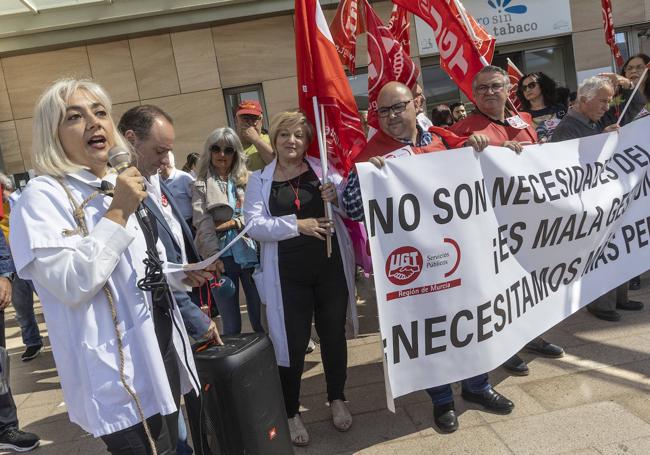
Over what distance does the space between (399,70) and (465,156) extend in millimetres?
1160

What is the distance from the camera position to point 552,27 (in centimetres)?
1079

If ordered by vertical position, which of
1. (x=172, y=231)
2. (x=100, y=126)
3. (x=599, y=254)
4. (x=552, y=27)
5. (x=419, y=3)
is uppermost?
(x=552, y=27)

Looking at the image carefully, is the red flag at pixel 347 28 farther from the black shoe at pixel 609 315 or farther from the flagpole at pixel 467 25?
the black shoe at pixel 609 315

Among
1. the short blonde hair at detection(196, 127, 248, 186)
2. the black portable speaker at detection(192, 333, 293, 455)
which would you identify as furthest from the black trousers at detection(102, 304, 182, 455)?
the short blonde hair at detection(196, 127, 248, 186)

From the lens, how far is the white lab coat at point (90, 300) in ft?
4.97

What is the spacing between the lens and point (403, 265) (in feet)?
8.64

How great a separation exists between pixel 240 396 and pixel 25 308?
4.10m

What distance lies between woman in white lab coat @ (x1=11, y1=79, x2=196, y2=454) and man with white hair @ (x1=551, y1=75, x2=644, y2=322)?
3540mm

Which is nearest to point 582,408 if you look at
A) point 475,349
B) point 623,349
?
point 475,349

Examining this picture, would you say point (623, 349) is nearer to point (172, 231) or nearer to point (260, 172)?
point (260, 172)

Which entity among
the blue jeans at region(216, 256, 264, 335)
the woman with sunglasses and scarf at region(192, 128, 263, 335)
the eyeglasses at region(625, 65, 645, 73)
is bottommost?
the blue jeans at region(216, 256, 264, 335)

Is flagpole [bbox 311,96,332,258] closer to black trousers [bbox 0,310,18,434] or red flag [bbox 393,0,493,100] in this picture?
red flag [bbox 393,0,493,100]

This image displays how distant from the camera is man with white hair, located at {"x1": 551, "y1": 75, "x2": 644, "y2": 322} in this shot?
13.1ft

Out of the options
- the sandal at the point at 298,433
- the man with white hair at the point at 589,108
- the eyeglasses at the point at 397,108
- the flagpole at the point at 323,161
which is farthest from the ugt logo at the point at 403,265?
the man with white hair at the point at 589,108
